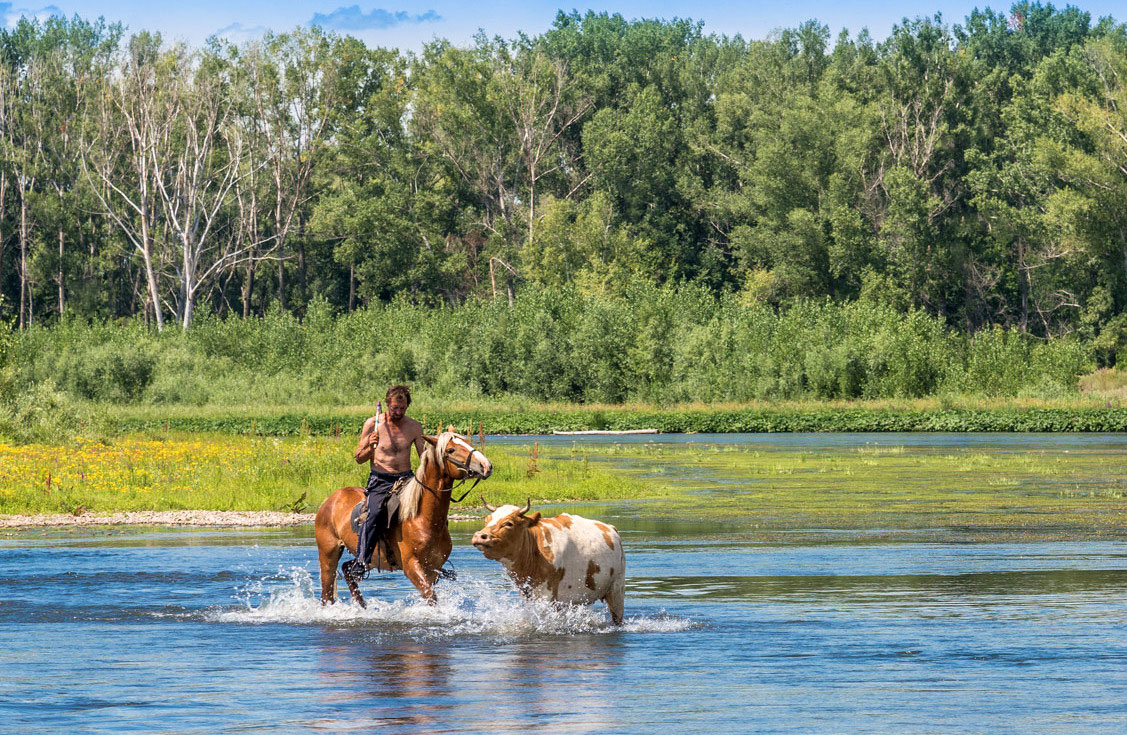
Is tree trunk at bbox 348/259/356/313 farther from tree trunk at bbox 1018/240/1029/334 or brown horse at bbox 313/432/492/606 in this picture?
brown horse at bbox 313/432/492/606

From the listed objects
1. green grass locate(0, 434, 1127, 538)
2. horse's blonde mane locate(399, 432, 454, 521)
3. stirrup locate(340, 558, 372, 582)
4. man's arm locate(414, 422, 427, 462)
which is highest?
man's arm locate(414, 422, 427, 462)

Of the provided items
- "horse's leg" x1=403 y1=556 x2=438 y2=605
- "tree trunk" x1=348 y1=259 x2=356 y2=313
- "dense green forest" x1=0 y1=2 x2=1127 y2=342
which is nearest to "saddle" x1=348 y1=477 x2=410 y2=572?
"horse's leg" x1=403 y1=556 x2=438 y2=605

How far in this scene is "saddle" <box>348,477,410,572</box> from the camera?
51.2ft

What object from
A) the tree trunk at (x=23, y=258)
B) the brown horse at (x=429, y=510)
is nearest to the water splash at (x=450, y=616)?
the brown horse at (x=429, y=510)

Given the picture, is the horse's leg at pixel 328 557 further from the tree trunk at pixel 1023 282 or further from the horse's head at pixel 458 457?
the tree trunk at pixel 1023 282

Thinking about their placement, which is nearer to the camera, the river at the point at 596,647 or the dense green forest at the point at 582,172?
the river at the point at 596,647

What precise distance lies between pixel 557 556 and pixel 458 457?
4.37ft

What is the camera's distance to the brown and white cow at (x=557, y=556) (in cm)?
1459

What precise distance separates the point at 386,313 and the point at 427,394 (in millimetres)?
9854

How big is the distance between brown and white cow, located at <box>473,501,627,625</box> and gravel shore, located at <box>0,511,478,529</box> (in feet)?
44.8

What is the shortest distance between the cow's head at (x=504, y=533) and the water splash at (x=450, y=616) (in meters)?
0.81

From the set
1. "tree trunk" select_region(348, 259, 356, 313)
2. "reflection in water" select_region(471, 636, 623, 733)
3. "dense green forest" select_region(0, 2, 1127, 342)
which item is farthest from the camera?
"tree trunk" select_region(348, 259, 356, 313)

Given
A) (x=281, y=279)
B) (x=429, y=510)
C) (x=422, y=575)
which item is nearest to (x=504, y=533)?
(x=429, y=510)

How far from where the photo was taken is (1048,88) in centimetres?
9481
